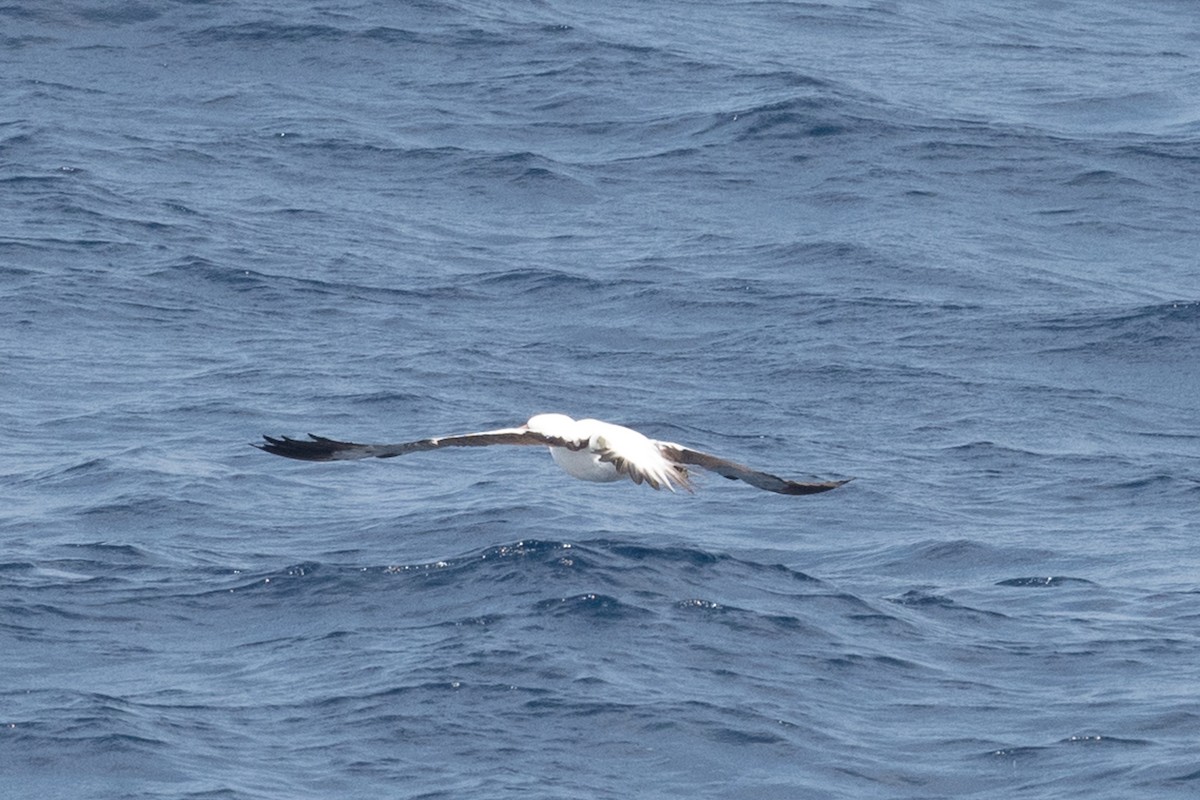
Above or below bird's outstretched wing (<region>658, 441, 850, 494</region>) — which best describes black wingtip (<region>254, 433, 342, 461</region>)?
below

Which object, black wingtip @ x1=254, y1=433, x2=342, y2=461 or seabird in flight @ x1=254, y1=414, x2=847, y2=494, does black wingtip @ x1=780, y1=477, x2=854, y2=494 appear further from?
black wingtip @ x1=254, y1=433, x2=342, y2=461

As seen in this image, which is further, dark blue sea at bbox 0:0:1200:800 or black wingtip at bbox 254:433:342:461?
dark blue sea at bbox 0:0:1200:800

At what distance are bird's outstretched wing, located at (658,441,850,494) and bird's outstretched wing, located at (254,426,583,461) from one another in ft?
2.59

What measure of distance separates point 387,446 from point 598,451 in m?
1.29

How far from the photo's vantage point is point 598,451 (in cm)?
1458

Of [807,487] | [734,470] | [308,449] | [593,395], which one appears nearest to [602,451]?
[734,470]

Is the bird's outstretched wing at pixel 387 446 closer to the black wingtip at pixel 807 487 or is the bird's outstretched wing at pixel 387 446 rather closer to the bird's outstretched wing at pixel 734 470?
the bird's outstretched wing at pixel 734 470

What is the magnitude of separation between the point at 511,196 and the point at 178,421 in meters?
7.32

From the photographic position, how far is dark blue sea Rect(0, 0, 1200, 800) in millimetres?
17328

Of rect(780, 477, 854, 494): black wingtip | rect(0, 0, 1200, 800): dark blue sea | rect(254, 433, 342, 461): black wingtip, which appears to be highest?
rect(780, 477, 854, 494): black wingtip

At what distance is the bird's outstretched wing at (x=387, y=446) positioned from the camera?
1394 cm

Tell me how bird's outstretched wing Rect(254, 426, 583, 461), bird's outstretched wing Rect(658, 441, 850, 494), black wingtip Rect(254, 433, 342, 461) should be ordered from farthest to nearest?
1. black wingtip Rect(254, 433, 342, 461)
2. bird's outstretched wing Rect(658, 441, 850, 494)
3. bird's outstretched wing Rect(254, 426, 583, 461)

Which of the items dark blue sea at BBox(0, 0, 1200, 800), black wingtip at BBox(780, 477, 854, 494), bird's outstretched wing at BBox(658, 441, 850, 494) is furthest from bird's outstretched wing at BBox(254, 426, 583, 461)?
dark blue sea at BBox(0, 0, 1200, 800)

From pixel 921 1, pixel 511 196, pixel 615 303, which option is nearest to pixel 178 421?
pixel 615 303
